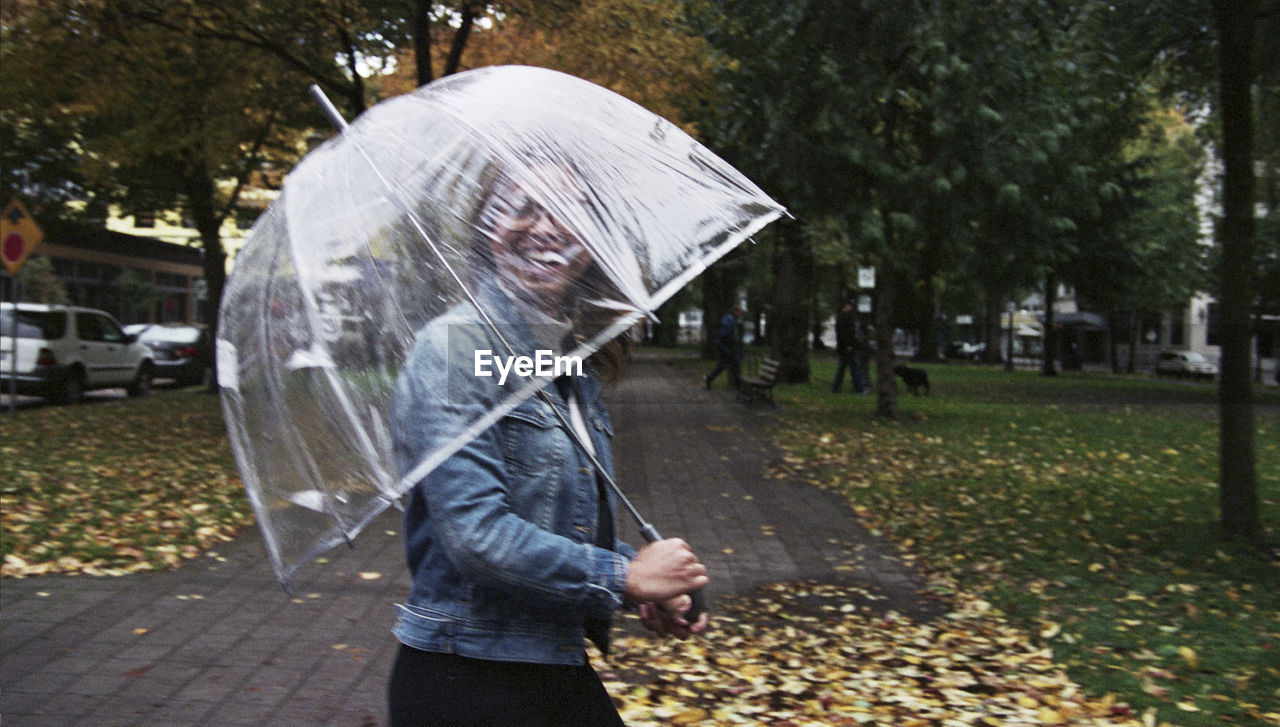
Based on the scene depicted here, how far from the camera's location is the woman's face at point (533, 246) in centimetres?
201

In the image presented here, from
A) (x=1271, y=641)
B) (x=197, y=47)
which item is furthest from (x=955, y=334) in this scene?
(x=1271, y=641)

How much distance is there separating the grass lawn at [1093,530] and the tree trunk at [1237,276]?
379 mm

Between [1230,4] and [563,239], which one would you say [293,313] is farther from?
[1230,4]

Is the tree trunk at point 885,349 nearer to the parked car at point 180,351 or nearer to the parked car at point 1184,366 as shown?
the parked car at point 180,351

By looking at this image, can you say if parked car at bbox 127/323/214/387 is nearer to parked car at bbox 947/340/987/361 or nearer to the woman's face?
the woman's face

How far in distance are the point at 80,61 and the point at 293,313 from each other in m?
13.4

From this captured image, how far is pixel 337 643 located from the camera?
5734 millimetres

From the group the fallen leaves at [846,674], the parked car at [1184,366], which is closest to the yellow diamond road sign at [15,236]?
the fallen leaves at [846,674]

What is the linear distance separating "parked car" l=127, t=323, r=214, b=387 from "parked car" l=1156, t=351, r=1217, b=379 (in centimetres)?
4342

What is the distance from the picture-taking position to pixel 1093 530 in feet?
28.5

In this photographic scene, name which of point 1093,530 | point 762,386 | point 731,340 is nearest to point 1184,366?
point 731,340

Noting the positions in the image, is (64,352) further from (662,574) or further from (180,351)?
(662,574)

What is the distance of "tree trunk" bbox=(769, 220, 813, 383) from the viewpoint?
79.3 feet

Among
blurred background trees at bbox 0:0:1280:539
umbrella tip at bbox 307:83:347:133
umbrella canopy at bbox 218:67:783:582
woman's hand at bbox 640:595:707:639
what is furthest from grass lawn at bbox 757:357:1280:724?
umbrella tip at bbox 307:83:347:133
